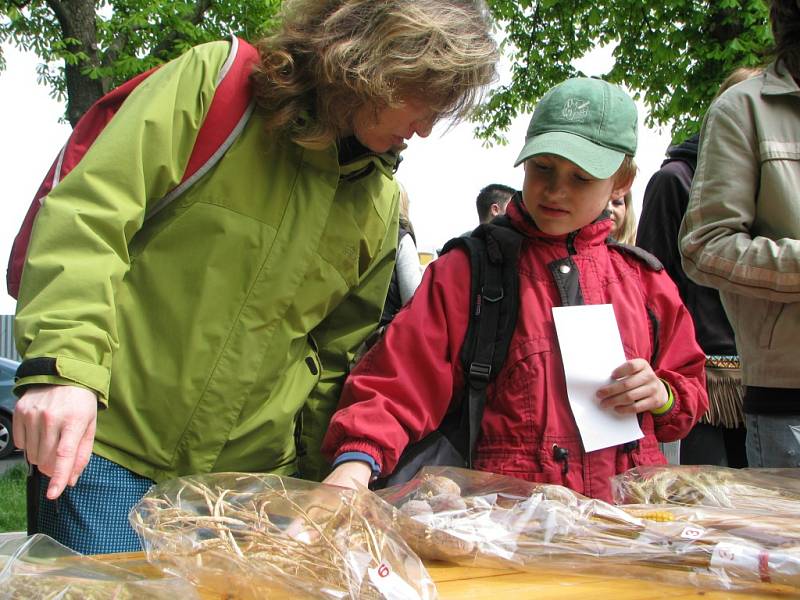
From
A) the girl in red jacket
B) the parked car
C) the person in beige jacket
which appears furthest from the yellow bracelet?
the parked car

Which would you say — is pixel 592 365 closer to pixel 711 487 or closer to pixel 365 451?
pixel 711 487

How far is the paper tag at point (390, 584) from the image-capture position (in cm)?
86

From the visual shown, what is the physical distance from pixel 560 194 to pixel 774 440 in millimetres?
707

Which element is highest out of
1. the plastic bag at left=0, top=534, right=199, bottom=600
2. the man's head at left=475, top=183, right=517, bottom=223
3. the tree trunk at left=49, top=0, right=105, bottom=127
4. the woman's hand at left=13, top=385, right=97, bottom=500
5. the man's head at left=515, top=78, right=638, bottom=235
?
the tree trunk at left=49, top=0, right=105, bottom=127

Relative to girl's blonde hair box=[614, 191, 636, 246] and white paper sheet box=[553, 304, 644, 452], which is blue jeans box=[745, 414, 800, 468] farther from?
girl's blonde hair box=[614, 191, 636, 246]

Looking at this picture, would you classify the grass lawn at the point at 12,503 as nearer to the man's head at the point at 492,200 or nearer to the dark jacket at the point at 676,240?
the man's head at the point at 492,200

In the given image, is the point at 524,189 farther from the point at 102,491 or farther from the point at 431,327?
the point at 102,491

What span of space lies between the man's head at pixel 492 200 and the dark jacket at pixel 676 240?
2.24 m

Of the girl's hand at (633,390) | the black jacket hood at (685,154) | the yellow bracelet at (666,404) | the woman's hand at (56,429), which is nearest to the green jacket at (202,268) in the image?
the woman's hand at (56,429)

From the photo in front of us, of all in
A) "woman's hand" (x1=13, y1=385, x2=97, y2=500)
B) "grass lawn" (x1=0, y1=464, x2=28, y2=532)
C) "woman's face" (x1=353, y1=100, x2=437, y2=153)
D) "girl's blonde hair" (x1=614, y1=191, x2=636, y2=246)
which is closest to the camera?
"woman's hand" (x1=13, y1=385, x2=97, y2=500)

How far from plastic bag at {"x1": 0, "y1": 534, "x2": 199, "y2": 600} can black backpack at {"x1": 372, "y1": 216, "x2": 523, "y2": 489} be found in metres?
0.68

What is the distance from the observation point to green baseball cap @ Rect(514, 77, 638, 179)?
5.35ft

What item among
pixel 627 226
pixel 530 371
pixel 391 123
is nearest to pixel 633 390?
pixel 530 371

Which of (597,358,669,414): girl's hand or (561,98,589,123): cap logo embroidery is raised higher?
(561,98,589,123): cap logo embroidery
